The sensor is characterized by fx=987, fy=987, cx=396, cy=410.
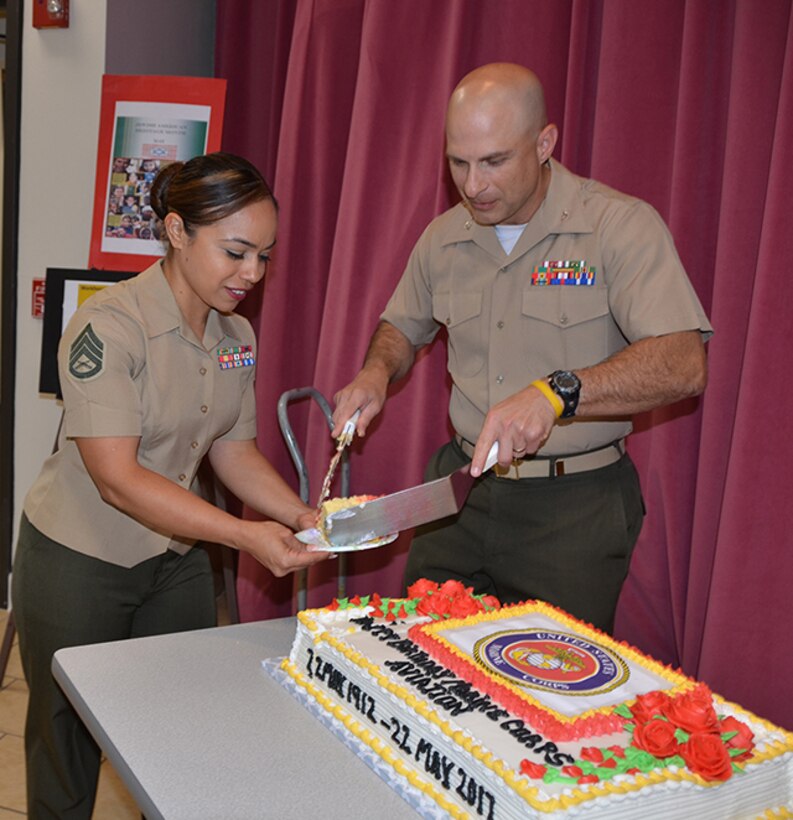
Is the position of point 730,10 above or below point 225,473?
above

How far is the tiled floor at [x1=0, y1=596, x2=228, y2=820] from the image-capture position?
2.59m

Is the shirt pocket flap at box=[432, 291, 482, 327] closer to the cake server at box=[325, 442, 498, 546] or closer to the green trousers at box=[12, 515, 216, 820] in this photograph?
the cake server at box=[325, 442, 498, 546]

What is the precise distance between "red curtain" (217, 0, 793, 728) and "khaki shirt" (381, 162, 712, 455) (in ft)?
0.86

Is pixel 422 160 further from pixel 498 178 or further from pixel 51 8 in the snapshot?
pixel 51 8

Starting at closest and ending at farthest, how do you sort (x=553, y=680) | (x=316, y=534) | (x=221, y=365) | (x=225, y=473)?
(x=553, y=680), (x=316, y=534), (x=221, y=365), (x=225, y=473)

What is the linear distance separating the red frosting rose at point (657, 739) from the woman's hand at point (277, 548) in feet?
2.03

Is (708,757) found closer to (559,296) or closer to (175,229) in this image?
(559,296)

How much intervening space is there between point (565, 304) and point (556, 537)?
0.48m

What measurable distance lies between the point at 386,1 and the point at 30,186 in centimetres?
154

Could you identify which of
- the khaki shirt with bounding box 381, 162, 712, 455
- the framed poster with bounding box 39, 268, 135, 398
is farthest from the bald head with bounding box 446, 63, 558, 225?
the framed poster with bounding box 39, 268, 135, 398

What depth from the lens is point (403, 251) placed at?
2889mm

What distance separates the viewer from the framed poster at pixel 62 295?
3145mm

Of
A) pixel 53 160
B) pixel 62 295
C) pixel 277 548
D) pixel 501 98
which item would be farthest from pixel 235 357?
pixel 53 160

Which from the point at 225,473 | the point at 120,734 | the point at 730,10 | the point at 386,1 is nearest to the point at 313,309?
the point at 386,1
